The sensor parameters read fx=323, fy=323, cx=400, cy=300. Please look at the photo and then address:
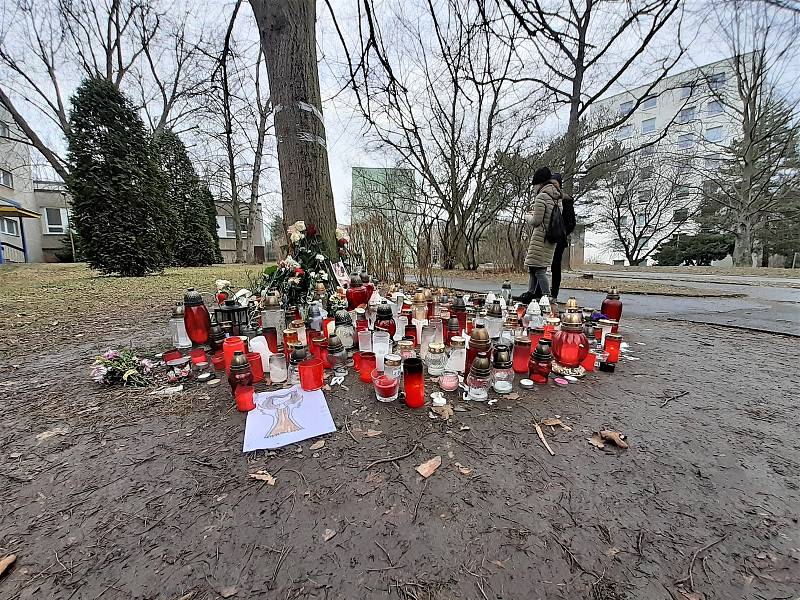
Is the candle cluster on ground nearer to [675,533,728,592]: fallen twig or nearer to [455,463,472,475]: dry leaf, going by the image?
[455,463,472,475]: dry leaf

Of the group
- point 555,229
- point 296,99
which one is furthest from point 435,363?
point 296,99

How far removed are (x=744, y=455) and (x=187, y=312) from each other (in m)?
2.61

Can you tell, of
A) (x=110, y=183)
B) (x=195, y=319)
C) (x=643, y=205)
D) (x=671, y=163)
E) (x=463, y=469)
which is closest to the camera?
(x=463, y=469)

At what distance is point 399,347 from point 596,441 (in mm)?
882

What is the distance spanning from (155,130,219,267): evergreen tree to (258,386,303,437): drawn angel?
13277 mm

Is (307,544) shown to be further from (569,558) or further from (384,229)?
(384,229)

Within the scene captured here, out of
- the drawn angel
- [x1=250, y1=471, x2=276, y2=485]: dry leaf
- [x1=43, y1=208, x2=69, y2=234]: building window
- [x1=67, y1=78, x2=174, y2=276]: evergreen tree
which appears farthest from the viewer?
[x1=43, y1=208, x2=69, y2=234]: building window

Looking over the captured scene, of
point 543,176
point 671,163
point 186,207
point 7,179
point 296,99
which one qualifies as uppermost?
point 7,179

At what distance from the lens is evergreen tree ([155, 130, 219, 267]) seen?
12398 millimetres

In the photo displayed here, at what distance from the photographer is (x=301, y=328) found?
6.06 feet

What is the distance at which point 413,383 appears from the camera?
138 cm

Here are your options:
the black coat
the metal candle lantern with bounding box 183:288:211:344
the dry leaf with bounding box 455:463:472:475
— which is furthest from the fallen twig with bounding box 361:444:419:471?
the black coat

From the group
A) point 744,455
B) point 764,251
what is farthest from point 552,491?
point 764,251

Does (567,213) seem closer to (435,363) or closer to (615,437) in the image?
(435,363)
